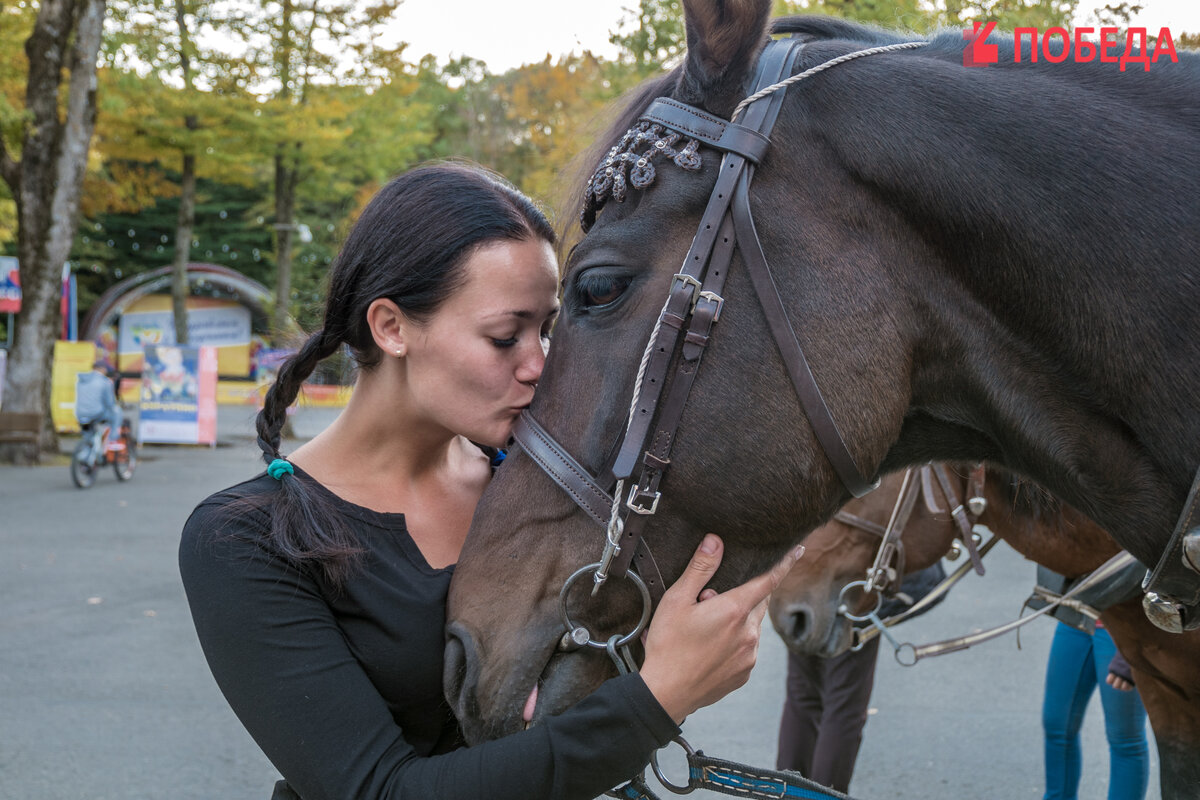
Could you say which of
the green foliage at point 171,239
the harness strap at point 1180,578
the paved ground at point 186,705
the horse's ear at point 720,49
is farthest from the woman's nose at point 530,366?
the green foliage at point 171,239

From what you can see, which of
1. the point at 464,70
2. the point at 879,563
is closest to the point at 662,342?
the point at 879,563

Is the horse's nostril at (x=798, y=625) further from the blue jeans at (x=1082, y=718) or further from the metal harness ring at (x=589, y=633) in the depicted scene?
the metal harness ring at (x=589, y=633)

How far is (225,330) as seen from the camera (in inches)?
1300

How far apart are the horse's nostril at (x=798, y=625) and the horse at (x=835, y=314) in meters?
2.25

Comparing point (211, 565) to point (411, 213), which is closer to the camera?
point (211, 565)

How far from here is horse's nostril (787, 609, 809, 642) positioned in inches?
145

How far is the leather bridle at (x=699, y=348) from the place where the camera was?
1448 mm

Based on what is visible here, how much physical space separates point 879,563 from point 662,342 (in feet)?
8.08

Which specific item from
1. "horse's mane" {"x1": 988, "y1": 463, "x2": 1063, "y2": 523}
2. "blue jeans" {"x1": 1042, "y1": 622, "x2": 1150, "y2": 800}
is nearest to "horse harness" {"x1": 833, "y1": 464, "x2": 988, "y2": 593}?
"horse's mane" {"x1": 988, "y1": 463, "x2": 1063, "y2": 523}

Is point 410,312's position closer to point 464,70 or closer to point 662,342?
point 662,342

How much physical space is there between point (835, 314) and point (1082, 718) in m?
3.39

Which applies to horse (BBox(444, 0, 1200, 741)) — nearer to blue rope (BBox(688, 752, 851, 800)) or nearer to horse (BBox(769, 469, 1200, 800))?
blue rope (BBox(688, 752, 851, 800))

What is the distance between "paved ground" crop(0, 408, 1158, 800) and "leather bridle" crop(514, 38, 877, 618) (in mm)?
3181

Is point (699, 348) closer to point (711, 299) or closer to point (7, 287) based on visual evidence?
point (711, 299)
